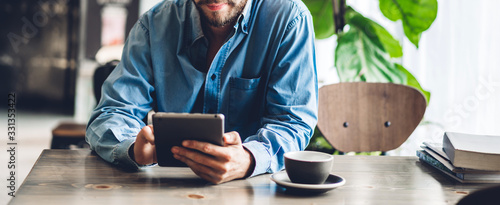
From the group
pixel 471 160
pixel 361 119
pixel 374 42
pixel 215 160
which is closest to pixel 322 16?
pixel 374 42

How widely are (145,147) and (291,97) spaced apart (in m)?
0.43

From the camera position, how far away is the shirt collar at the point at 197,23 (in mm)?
1359

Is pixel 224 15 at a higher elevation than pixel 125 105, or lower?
higher

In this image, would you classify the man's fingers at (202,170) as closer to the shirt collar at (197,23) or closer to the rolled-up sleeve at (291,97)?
the rolled-up sleeve at (291,97)

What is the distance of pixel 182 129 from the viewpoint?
907 millimetres

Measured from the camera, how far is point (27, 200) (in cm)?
78

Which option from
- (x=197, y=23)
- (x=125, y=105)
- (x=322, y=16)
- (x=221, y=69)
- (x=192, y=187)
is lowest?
(x=192, y=187)

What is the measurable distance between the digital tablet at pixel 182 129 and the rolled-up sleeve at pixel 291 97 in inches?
7.9

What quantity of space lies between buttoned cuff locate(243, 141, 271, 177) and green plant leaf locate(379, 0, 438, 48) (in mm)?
1495

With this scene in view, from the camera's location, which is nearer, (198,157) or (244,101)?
(198,157)

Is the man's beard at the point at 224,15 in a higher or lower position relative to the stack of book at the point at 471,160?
higher

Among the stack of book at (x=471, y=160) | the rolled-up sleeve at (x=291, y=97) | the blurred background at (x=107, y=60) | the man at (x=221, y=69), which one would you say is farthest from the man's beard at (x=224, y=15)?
the blurred background at (x=107, y=60)

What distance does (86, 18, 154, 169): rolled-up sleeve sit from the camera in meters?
1.11

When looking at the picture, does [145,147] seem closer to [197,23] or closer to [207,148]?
[207,148]
